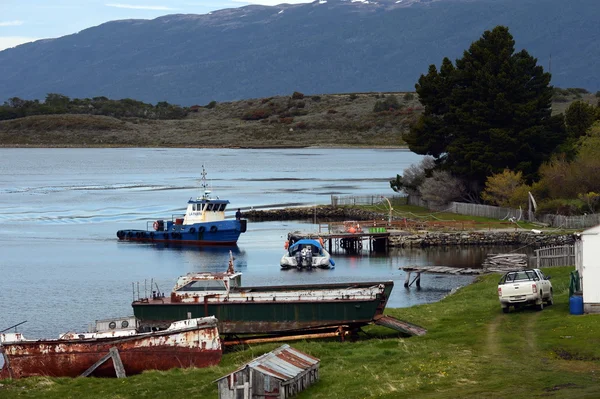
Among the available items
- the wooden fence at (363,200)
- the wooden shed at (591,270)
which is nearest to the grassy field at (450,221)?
the wooden fence at (363,200)

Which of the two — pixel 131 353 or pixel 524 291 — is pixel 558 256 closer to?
pixel 524 291

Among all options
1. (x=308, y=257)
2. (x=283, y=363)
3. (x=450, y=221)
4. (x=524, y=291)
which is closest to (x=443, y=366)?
(x=283, y=363)

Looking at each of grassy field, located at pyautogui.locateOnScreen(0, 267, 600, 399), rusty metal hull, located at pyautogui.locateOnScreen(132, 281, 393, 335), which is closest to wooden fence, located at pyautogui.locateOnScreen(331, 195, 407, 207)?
rusty metal hull, located at pyautogui.locateOnScreen(132, 281, 393, 335)

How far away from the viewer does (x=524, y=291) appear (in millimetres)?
36656

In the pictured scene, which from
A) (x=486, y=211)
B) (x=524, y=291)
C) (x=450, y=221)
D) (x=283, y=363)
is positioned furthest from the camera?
(x=486, y=211)

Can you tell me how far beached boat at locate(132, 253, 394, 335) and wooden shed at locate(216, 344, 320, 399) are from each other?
9.36m

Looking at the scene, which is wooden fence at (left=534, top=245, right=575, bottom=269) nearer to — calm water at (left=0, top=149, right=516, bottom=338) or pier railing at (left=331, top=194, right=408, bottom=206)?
calm water at (left=0, top=149, right=516, bottom=338)

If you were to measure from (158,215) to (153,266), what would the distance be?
119ft

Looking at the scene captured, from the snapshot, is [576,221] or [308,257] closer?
[308,257]

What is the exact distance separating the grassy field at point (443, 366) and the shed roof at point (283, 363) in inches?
24.6

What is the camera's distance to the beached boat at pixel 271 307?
36.5 m

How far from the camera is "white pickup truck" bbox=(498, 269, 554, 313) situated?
120 ft

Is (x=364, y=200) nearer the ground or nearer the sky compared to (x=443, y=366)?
nearer the sky

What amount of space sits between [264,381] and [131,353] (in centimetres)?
916
